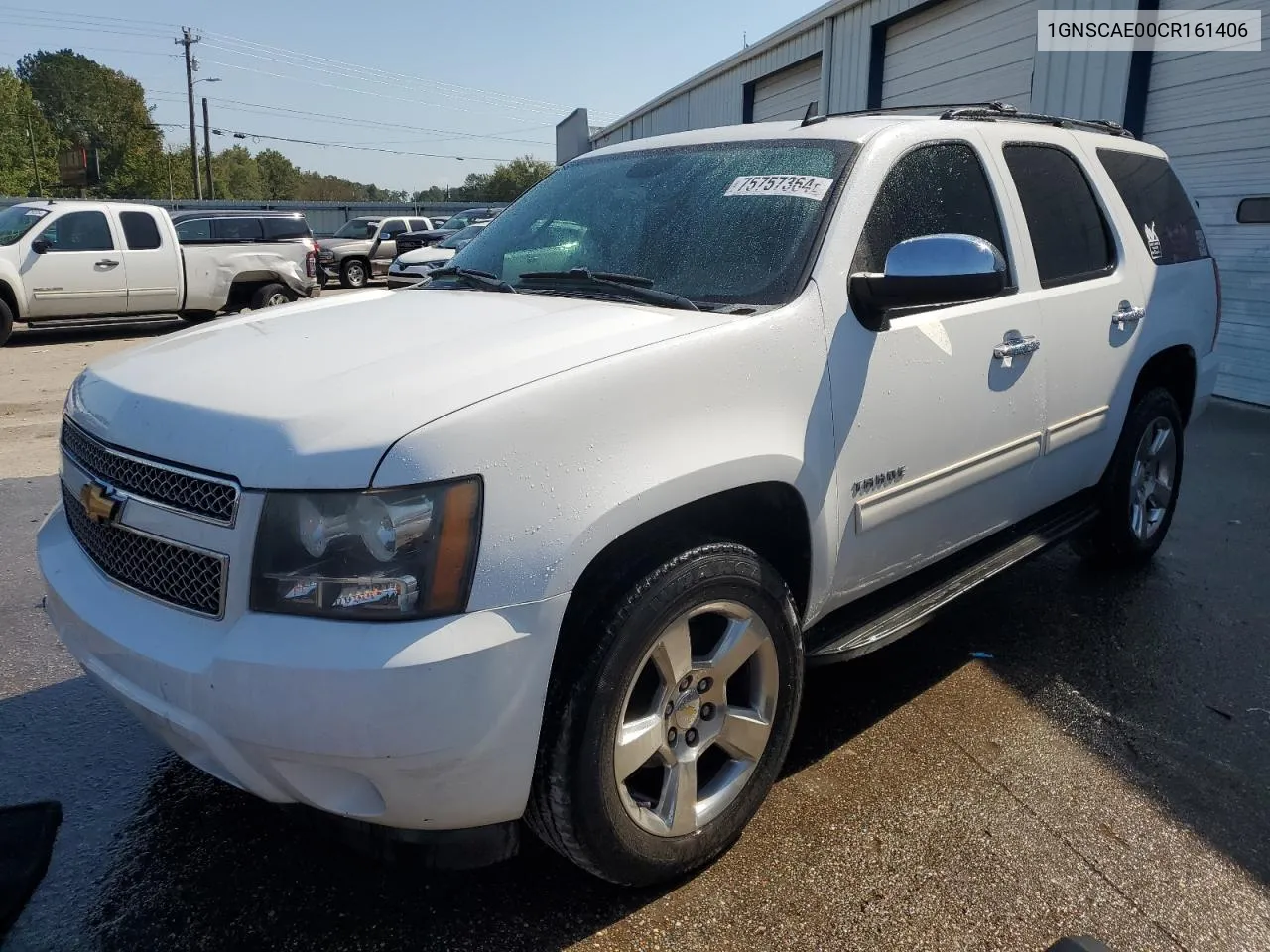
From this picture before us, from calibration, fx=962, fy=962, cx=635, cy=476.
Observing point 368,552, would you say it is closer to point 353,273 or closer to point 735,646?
point 735,646

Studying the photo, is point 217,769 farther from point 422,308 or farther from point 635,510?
point 422,308

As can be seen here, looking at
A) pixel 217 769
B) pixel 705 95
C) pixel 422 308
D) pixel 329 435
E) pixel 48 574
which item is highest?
pixel 705 95

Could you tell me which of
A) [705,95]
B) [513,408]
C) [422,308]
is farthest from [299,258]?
[513,408]

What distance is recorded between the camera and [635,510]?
81.0 inches

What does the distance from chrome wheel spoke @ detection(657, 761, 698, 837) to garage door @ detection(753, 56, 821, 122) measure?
13710 millimetres

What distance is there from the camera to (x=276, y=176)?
11756 cm

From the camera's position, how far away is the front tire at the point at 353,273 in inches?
953

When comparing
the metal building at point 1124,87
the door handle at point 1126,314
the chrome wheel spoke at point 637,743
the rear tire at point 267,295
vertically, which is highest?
the metal building at point 1124,87

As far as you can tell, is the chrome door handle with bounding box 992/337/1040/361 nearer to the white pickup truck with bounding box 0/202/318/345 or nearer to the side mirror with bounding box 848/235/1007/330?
the side mirror with bounding box 848/235/1007/330

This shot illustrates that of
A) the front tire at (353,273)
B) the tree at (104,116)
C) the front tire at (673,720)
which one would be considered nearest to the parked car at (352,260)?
the front tire at (353,273)

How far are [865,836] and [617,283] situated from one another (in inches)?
65.7

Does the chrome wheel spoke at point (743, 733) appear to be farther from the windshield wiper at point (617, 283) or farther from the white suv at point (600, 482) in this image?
the windshield wiper at point (617, 283)

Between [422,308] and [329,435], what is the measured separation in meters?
1.00

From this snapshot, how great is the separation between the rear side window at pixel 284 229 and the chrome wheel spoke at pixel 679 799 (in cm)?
1591
